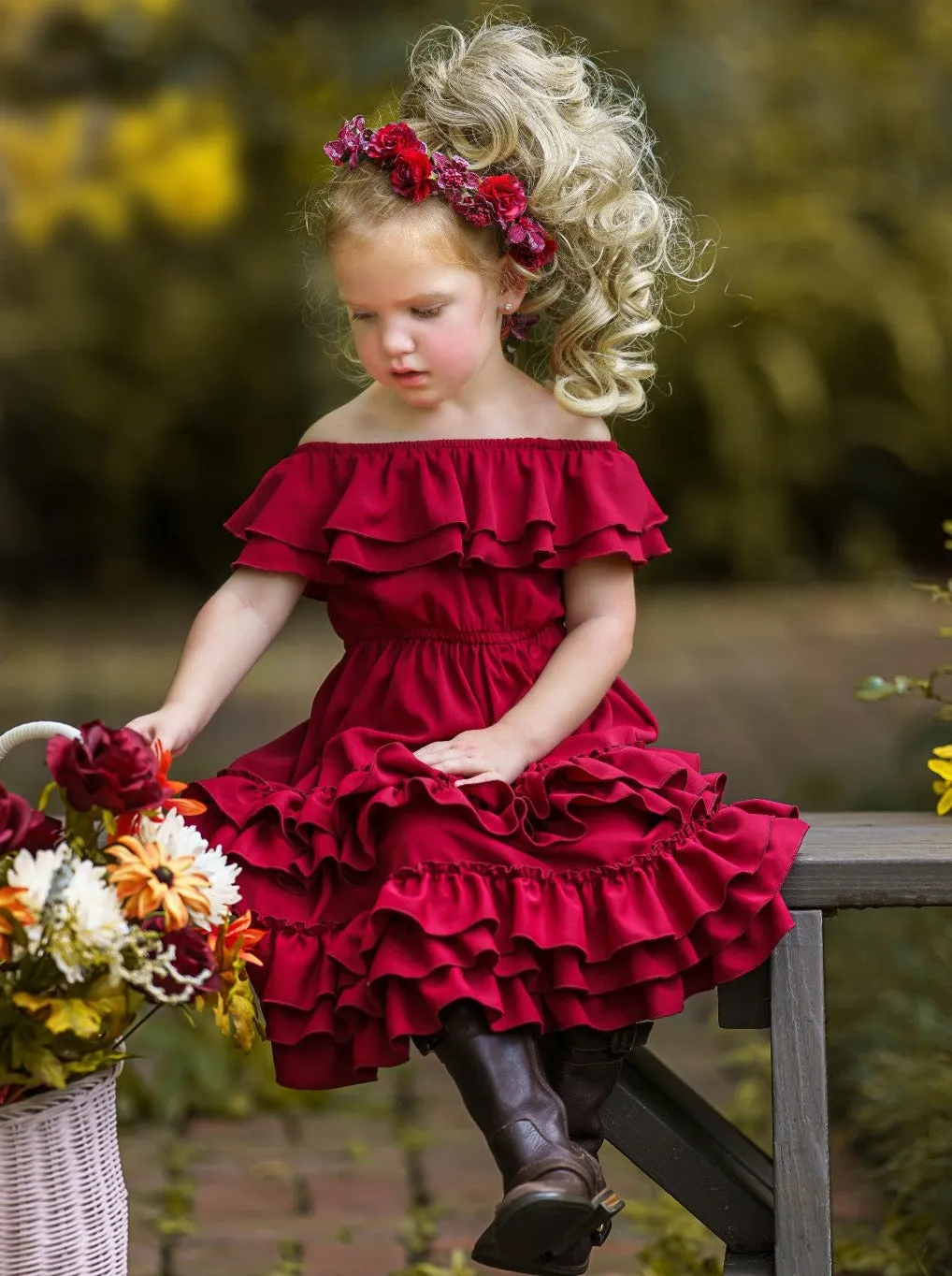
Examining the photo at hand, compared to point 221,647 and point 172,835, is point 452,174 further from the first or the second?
point 172,835

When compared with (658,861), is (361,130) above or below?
above

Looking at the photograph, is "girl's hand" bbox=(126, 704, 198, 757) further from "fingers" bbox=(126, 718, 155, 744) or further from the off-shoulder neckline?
the off-shoulder neckline

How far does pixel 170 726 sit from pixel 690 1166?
0.84m

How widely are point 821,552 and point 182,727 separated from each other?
6.52 m

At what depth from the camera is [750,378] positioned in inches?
306

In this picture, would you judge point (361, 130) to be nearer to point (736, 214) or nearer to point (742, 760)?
point (742, 760)

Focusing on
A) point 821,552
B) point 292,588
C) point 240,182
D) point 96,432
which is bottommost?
point 821,552

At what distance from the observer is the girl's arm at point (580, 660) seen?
219 cm

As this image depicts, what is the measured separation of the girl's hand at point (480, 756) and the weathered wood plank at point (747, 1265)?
66cm

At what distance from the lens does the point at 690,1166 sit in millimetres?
2285

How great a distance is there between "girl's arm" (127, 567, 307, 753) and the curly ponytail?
1.46 ft

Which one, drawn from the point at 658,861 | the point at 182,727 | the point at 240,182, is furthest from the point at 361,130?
the point at 240,182

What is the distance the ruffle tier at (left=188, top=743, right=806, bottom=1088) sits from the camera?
199 cm

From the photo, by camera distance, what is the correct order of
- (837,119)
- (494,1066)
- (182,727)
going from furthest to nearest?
(837,119) → (182,727) → (494,1066)
